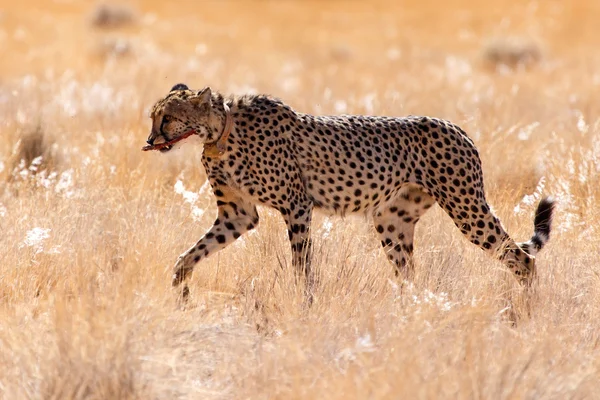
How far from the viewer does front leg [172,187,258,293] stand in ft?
15.3

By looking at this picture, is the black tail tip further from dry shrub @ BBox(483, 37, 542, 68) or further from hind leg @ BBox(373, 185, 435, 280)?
dry shrub @ BBox(483, 37, 542, 68)

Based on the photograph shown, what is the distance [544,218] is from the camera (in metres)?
5.24

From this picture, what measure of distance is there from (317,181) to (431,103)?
16.3ft

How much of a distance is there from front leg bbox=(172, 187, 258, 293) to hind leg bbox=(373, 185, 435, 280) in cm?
82

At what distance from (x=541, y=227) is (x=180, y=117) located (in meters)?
2.05

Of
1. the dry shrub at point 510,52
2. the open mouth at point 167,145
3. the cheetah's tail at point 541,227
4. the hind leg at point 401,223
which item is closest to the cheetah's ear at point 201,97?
the open mouth at point 167,145

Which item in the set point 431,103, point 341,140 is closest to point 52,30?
point 431,103

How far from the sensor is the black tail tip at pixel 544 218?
5.23 m

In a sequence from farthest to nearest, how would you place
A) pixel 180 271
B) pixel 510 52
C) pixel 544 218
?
pixel 510 52
pixel 544 218
pixel 180 271

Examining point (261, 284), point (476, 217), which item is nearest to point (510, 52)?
point (476, 217)

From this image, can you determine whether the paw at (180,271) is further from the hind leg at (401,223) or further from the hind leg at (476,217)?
the hind leg at (476,217)

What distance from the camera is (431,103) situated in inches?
382

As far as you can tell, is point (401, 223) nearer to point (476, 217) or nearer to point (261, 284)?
point (476, 217)

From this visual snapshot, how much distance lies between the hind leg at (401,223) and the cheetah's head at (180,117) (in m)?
1.18
